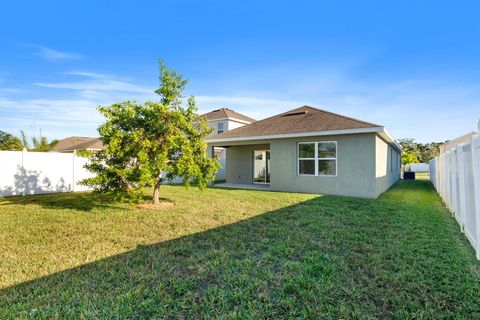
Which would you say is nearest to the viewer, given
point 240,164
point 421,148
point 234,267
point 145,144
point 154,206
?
point 234,267

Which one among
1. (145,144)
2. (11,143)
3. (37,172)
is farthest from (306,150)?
(11,143)

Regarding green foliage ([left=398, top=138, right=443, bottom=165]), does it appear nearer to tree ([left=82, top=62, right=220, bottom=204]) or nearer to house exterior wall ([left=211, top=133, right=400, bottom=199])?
house exterior wall ([left=211, top=133, right=400, bottom=199])

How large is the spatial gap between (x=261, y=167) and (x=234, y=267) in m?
12.8

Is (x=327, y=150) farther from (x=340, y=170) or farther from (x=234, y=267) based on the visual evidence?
(x=234, y=267)

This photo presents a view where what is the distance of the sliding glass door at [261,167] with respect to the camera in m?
15.9

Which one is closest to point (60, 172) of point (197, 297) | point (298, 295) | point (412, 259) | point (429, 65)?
point (197, 297)

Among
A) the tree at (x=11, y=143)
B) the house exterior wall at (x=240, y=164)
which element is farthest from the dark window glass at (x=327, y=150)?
the tree at (x=11, y=143)

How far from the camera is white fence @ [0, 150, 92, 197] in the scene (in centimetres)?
970

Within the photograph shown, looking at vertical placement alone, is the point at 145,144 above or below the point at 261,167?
above

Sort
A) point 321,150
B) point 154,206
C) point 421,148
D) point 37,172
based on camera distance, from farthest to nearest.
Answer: point 421,148 → point 321,150 → point 37,172 → point 154,206

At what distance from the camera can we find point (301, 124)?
1216cm

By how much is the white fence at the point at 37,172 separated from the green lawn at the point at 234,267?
15.5 ft

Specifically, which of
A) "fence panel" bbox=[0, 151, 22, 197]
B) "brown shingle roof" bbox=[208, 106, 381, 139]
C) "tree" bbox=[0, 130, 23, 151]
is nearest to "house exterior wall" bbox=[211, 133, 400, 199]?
"brown shingle roof" bbox=[208, 106, 381, 139]

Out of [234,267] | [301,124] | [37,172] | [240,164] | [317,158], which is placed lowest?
[234,267]
